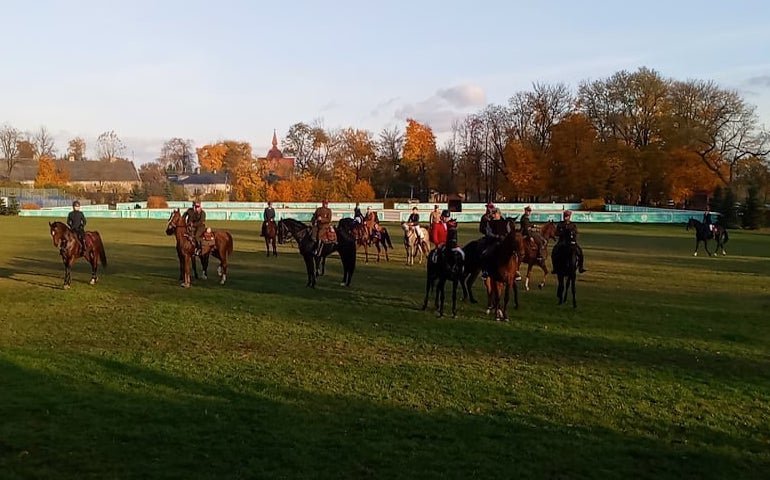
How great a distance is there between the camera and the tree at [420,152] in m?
84.4

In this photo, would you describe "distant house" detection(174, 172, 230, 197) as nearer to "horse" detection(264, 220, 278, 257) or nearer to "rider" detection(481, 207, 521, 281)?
"horse" detection(264, 220, 278, 257)

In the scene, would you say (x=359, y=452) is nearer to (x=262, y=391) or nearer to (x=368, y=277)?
(x=262, y=391)

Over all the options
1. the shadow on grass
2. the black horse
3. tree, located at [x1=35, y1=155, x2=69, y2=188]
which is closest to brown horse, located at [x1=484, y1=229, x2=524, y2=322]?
the black horse

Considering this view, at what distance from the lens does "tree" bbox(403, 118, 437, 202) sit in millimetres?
84438

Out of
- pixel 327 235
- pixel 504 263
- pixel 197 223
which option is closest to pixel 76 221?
pixel 197 223

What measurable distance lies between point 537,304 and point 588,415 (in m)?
7.84

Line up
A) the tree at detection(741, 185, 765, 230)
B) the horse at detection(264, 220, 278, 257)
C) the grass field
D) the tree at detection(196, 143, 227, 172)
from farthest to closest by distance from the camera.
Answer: the tree at detection(196, 143, 227, 172) → the tree at detection(741, 185, 765, 230) → the horse at detection(264, 220, 278, 257) → the grass field

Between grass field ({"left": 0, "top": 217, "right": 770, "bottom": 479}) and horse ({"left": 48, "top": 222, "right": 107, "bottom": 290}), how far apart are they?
1.12 m

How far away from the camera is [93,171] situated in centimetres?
11000

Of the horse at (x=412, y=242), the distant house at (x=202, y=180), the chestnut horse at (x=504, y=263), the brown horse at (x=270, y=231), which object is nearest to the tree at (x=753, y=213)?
the horse at (x=412, y=242)

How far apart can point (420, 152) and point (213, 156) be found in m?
47.6

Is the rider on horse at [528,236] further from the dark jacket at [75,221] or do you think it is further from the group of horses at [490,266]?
the dark jacket at [75,221]

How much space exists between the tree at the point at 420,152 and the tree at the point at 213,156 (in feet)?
145

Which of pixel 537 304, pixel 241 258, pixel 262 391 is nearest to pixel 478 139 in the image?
pixel 241 258
